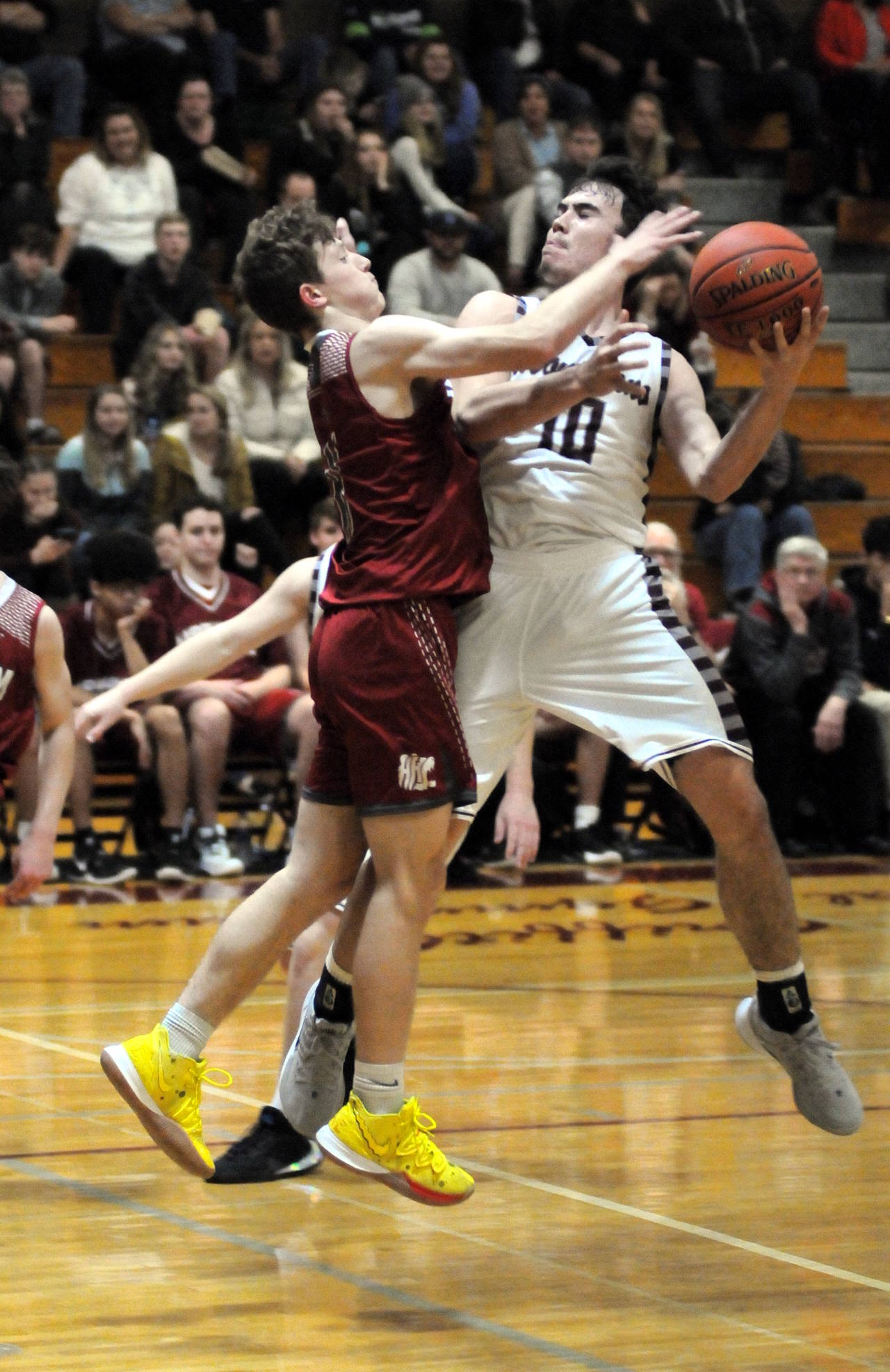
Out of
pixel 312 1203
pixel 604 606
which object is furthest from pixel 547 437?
pixel 312 1203

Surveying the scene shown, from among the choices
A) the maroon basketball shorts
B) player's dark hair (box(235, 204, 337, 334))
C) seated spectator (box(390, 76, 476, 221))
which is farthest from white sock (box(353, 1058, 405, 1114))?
seated spectator (box(390, 76, 476, 221))

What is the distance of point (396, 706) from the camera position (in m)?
3.86

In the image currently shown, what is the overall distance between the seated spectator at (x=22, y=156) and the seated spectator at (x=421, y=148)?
6.46ft

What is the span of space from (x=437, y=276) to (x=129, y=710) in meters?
3.52

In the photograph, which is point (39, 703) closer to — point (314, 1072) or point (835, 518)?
point (314, 1072)

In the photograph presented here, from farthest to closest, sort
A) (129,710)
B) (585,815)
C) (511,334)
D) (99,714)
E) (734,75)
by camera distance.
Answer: (734,75)
(585,815)
(129,710)
(99,714)
(511,334)

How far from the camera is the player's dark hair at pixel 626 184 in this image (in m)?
4.42

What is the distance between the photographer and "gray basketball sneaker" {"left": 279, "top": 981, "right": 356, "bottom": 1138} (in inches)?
165

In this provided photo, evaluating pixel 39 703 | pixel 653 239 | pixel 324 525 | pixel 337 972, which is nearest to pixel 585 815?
pixel 324 525

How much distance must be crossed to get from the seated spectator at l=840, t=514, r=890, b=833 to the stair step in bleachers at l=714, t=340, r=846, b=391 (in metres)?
2.99

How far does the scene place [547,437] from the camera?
4352 mm

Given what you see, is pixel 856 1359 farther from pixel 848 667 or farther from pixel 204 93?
pixel 204 93

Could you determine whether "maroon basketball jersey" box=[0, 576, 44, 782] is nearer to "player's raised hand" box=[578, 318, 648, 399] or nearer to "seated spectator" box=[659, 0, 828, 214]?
"player's raised hand" box=[578, 318, 648, 399]

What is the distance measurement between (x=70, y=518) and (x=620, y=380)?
221 inches
